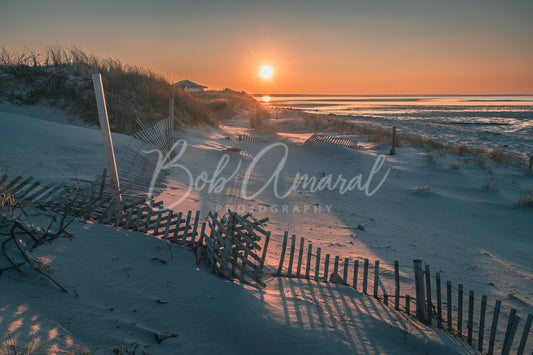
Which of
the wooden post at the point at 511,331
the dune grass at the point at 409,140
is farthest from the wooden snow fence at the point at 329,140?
the wooden post at the point at 511,331

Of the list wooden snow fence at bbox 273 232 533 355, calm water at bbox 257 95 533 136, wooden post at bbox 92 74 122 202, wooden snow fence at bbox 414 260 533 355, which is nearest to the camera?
wooden snow fence at bbox 273 232 533 355

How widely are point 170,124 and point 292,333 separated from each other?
7.56 meters

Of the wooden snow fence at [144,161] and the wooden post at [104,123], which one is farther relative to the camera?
the wooden snow fence at [144,161]

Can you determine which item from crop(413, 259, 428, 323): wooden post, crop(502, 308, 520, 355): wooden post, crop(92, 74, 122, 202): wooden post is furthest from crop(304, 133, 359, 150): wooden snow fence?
Result: crop(502, 308, 520, 355): wooden post

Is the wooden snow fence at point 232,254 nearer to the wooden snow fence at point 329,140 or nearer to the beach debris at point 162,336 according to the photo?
the beach debris at point 162,336

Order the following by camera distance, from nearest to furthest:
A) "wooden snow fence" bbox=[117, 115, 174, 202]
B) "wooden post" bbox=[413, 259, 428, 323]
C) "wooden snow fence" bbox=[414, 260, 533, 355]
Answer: "wooden snow fence" bbox=[414, 260, 533, 355], "wooden post" bbox=[413, 259, 428, 323], "wooden snow fence" bbox=[117, 115, 174, 202]

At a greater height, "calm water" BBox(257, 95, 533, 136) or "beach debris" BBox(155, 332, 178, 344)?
"calm water" BBox(257, 95, 533, 136)

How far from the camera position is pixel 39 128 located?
911 centimetres

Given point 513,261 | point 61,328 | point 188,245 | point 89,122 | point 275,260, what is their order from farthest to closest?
point 89,122 → point 513,261 → point 275,260 → point 188,245 → point 61,328

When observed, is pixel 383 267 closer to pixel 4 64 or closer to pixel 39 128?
pixel 39 128

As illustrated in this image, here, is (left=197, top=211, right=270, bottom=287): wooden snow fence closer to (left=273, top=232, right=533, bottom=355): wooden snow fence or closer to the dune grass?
(left=273, top=232, right=533, bottom=355): wooden snow fence

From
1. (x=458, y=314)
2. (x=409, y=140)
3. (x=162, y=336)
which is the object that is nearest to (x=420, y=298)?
(x=458, y=314)

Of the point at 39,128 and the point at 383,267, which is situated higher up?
the point at 39,128

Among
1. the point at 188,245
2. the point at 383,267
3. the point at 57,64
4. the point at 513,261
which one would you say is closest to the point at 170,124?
the point at 188,245
